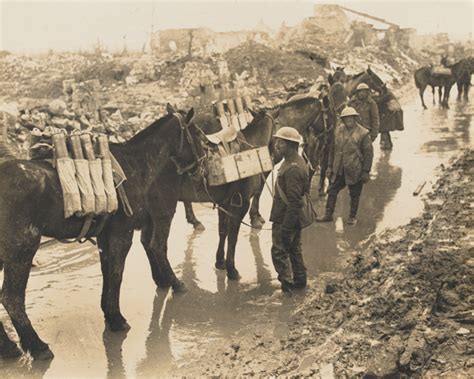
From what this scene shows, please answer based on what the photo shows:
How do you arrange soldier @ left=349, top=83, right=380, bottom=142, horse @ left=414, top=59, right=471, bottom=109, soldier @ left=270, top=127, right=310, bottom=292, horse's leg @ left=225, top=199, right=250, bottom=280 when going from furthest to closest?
1. horse @ left=414, top=59, right=471, bottom=109
2. soldier @ left=349, top=83, right=380, bottom=142
3. horse's leg @ left=225, top=199, right=250, bottom=280
4. soldier @ left=270, top=127, right=310, bottom=292

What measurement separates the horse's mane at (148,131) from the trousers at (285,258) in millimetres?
1928

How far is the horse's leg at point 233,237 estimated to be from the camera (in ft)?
25.3

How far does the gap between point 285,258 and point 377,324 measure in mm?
1833

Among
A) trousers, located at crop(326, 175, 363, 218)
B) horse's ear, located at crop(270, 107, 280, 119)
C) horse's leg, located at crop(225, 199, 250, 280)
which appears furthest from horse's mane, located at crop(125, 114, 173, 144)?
trousers, located at crop(326, 175, 363, 218)

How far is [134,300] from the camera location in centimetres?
720

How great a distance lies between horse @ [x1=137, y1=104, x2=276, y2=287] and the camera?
289 inches

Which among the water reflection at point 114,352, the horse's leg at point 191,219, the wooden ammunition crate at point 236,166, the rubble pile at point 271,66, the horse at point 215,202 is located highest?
the rubble pile at point 271,66

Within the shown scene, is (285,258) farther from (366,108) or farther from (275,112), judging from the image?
(366,108)

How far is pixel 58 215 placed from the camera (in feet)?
18.6

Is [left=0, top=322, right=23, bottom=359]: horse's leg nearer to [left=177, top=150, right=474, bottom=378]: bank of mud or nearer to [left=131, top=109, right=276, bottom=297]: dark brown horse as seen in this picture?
[left=177, top=150, right=474, bottom=378]: bank of mud

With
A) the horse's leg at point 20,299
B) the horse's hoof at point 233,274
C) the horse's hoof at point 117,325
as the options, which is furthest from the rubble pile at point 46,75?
the horse's leg at point 20,299

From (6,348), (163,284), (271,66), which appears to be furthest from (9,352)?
(271,66)

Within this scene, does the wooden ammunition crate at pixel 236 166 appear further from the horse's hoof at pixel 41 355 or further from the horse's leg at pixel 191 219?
the horse's hoof at pixel 41 355

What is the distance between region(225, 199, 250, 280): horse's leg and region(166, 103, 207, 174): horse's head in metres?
1.05
